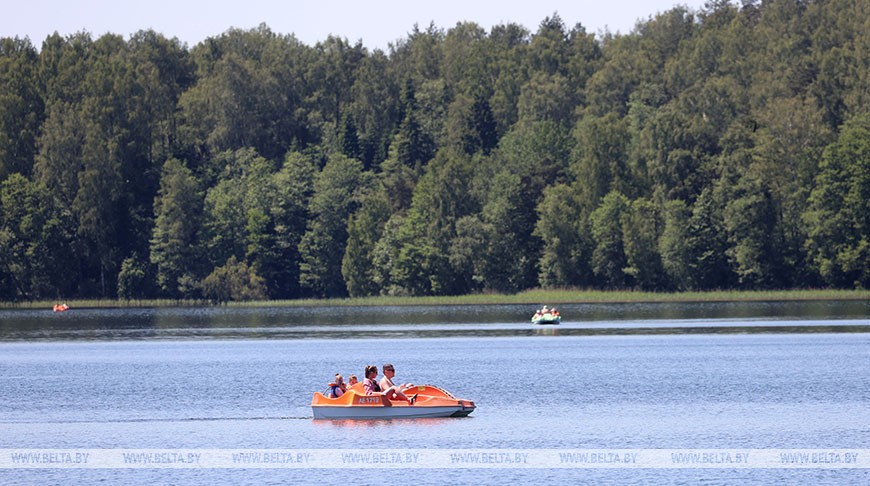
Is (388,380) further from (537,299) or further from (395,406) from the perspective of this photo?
(537,299)

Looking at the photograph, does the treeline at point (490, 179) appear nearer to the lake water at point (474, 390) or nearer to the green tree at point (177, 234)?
the green tree at point (177, 234)

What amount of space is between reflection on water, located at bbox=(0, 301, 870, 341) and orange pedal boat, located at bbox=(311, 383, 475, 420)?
49563 mm

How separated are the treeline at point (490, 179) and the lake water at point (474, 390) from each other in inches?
1179

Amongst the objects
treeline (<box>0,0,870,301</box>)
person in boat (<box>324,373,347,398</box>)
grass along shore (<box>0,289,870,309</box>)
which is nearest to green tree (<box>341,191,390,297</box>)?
treeline (<box>0,0,870,301</box>)

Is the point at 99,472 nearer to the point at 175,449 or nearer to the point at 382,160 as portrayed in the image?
the point at 175,449

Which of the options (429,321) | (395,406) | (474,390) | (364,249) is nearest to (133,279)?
(364,249)

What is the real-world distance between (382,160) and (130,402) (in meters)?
138

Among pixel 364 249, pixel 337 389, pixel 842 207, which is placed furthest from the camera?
pixel 364 249

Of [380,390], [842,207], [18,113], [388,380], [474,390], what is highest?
[18,113]

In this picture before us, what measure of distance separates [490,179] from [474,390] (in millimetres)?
109167

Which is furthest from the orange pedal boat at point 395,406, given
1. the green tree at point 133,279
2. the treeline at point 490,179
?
the green tree at point 133,279

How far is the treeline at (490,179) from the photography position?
148250 mm

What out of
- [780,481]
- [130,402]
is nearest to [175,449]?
[130,402]

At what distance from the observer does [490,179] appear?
17138cm
